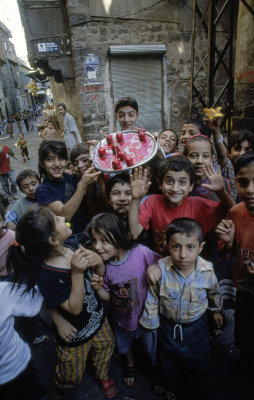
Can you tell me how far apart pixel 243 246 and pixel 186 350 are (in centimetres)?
81

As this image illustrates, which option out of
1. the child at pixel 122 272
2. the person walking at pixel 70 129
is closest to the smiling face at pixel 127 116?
the child at pixel 122 272

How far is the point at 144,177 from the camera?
1813 millimetres

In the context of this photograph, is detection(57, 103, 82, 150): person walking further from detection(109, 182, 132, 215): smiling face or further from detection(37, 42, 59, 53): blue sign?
detection(109, 182, 132, 215): smiling face

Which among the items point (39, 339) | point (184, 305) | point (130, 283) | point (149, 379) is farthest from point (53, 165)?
point (149, 379)

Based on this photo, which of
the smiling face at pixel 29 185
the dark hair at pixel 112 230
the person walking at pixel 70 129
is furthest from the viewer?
the person walking at pixel 70 129

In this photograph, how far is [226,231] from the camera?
5.06 feet

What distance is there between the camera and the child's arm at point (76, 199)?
1.91 metres

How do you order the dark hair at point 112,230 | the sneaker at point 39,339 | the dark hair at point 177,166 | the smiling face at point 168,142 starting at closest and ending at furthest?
the dark hair at point 112,230, the dark hair at point 177,166, the sneaker at point 39,339, the smiling face at point 168,142

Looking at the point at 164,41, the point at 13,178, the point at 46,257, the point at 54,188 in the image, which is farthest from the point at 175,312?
the point at 164,41

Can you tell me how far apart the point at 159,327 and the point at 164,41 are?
718 centimetres

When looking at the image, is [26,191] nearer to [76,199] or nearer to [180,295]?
[76,199]

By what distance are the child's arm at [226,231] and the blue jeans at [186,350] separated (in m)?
0.57

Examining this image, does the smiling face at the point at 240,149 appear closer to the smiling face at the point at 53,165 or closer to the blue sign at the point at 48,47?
the smiling face at the point at 53,165

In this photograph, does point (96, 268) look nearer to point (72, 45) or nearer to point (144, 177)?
point (144, 177)
